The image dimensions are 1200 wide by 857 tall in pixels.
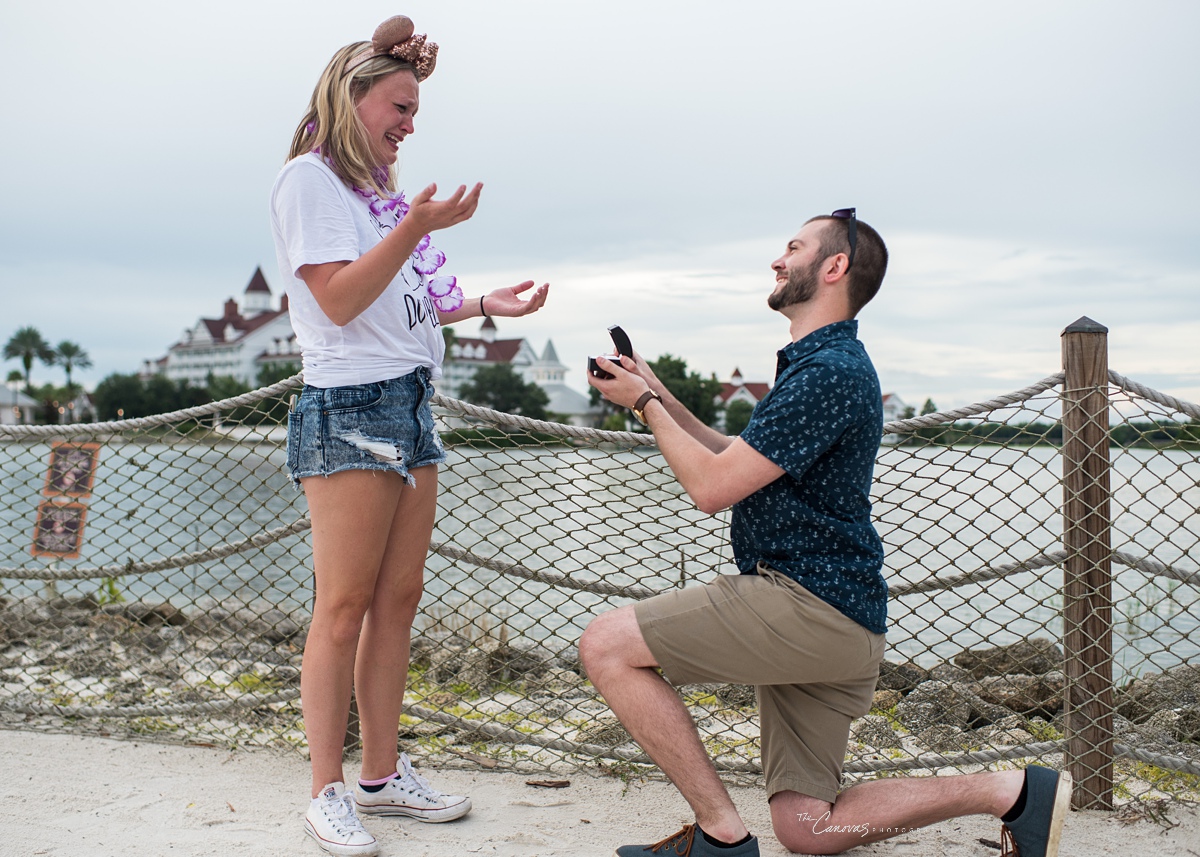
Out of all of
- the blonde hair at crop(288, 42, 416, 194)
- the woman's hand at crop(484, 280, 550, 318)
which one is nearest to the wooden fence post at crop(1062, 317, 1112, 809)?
the woman's hand at crop(484, 280, 550, 318)

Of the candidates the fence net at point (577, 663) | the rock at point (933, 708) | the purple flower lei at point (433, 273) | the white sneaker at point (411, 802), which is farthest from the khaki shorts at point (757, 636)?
the rock at point (933, 708)

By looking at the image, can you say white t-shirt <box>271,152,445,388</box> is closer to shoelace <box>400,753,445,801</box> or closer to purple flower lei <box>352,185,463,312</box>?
purple flower lei <box>352,185,463,312</box>

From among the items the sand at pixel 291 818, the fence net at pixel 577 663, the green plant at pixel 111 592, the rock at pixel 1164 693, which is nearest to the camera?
the sand at pixel 291 818

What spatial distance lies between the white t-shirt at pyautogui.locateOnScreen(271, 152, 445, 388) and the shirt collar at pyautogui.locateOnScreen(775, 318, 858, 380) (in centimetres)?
80

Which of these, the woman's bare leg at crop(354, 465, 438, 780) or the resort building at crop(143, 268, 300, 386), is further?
the resort building at crop(143, 268, 300, 386)

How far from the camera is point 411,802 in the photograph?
249cm

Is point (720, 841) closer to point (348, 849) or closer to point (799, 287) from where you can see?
point (348, 849)

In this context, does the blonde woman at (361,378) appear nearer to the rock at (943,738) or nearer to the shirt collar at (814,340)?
the shirt collar at (814,340)

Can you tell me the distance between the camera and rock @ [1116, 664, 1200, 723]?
3578mm

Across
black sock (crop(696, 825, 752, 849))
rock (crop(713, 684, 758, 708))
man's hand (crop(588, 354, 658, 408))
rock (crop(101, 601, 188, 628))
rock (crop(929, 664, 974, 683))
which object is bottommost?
rock (crop(101, 601, 188, 628))

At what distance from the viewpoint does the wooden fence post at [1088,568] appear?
2.54 metres

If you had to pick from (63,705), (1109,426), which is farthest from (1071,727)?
(63,705)

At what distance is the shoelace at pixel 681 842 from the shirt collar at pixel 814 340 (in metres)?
0.99

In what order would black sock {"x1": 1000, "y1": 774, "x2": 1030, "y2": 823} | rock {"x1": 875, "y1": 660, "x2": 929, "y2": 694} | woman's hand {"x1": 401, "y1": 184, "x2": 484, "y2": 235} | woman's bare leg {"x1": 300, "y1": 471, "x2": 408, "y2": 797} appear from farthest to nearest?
rock {"x1": 875, "y1": 660, "x2": 929, "y2": 694} → woman's bare leg {"x1": 300, "y1": 471, "x2": 408, "y2": 797} → black sock {"x1": 1000, "y1": 774, "x2": 1030, "y2": 823} → woman's hand {"x1": 401, "y1": 184, "x2": 484, "y2": 235}
